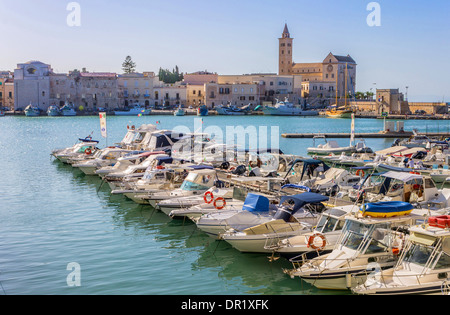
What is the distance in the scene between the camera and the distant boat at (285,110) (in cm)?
12681

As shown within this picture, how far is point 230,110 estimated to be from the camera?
12938cm

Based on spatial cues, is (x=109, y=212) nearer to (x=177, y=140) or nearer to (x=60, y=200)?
(x=60, y=200)

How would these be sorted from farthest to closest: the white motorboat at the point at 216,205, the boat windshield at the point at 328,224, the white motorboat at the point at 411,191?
the white motorboat at the point at 216,205 < the white motorboat at the point at 411,191 < the boat windshield at the point at 328,224

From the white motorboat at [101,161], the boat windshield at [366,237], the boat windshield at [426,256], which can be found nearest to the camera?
the boat windshield at [426,256]

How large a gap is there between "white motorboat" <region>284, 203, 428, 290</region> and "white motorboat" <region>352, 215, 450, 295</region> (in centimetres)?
48

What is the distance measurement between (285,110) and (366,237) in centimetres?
11457

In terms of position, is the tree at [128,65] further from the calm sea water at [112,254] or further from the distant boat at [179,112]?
the calm sea water at [112,254]

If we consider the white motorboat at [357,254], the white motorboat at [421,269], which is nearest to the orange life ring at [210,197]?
the white motorboat at [357,254]

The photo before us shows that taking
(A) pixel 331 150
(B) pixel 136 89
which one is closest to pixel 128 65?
(B) pixel 136 89

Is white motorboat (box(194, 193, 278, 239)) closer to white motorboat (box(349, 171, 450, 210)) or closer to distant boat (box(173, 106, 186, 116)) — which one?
white motorboat (box(349, 171, 450, 210))

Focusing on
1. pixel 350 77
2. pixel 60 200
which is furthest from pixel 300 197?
pixel 350 77

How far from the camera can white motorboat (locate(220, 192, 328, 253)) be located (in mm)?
16672

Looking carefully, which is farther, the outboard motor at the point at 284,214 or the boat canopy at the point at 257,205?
the boat canopy at the point at 257,205

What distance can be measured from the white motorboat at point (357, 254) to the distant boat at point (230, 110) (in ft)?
374
